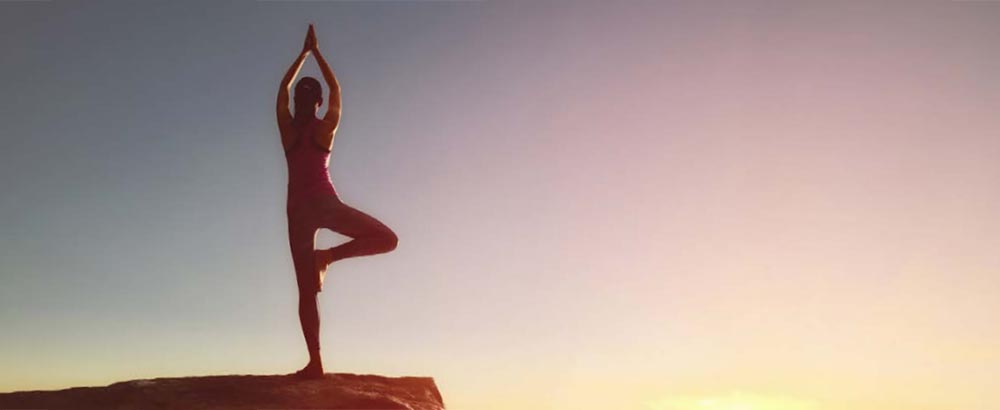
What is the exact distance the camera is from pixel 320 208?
9602 millimetres

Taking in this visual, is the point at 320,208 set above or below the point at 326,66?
below

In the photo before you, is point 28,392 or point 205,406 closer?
point 205,406

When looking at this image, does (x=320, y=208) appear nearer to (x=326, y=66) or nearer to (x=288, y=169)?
(x=288, y=169)

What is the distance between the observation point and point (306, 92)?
395 inches

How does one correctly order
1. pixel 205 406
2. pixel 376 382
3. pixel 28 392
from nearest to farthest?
1. pixel 205 406
2. pixel 28 392
3. pixel 376 382

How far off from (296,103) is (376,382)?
13.5 ft

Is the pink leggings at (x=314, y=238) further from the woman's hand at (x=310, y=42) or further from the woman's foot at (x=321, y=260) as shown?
the woman's hand at (x=310, y=42)

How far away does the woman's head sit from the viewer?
10031 millimetres

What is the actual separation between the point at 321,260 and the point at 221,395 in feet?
6.69

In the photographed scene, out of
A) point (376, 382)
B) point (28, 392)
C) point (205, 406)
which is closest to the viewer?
point (205, 406)

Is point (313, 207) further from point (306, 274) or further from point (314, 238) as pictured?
point (306, 274)

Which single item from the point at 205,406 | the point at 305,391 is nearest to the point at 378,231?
the point at 305,391

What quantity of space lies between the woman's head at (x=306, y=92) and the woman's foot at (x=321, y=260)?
75.8 inches

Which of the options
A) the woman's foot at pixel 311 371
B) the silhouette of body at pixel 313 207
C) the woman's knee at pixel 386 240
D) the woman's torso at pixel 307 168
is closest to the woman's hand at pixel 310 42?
the silhouette of body at pixel 313 207
